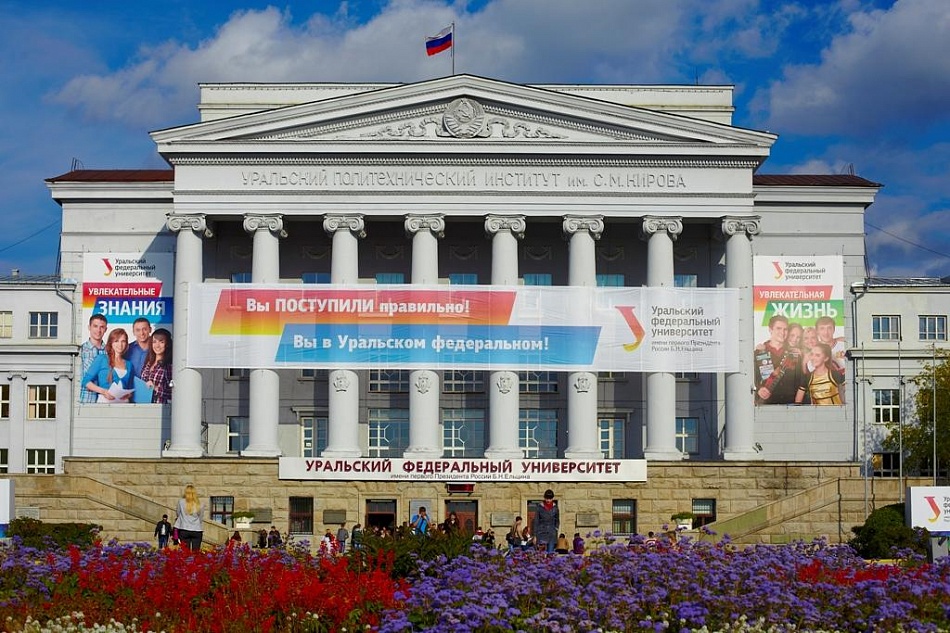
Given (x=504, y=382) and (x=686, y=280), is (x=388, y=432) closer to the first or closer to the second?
(x=504, y=382)

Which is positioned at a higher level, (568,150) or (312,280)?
(568,150)

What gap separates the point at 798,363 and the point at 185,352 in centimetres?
2912

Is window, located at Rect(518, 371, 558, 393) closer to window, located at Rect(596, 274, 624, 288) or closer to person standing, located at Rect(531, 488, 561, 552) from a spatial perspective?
window, located at Rect(596, 274, 624, 288)

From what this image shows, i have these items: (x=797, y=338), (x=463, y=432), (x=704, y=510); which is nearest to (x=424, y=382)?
(x=463, y=432)

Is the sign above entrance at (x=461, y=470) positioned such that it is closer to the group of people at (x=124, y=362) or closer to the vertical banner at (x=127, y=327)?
the group of people at (x=124, y=362)

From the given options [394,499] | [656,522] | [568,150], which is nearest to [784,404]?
[656,522]

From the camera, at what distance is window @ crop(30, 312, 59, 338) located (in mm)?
65562

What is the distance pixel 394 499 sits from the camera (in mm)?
54500

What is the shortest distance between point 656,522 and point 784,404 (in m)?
11.9

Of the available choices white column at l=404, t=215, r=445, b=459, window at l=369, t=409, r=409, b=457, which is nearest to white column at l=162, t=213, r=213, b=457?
window at l=369, t=409, r=409, b=457

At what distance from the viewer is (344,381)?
57.2m

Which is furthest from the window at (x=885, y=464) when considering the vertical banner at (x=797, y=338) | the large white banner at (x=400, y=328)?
the large white banner at (x=400, y=328)

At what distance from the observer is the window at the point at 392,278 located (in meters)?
62.5

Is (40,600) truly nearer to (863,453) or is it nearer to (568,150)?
(568,150)
